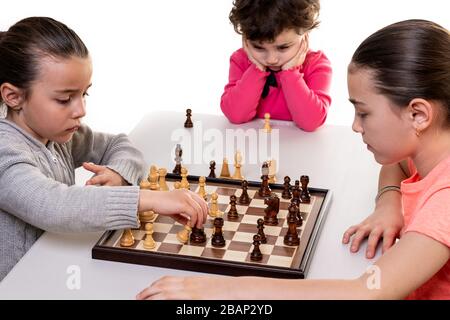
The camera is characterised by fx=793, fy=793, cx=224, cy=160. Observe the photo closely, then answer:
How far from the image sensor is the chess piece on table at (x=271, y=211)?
1.88 metres

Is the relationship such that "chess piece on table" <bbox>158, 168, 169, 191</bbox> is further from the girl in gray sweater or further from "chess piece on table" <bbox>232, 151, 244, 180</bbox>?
"chess piece on table" <bbox>232, 151, 244, 180</bbox>

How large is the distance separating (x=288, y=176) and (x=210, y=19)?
8.74 feet

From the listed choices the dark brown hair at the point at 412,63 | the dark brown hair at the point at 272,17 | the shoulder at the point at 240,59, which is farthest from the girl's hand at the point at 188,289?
the shoulder at the point at 240,59

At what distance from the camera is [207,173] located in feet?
7.24

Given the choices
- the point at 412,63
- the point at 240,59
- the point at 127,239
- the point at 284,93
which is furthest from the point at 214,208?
the point at 240,59

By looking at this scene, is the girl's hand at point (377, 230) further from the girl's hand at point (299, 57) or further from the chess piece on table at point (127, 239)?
the girl's hand at point (299, 57)

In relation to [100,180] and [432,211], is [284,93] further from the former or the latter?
[432,211]

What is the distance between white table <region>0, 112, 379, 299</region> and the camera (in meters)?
1.66

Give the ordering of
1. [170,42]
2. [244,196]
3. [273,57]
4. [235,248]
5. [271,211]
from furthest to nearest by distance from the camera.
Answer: [170,42]
[273,57]
[244,196]
[271,211]
[235,248]

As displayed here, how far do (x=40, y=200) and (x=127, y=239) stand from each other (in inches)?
8.7

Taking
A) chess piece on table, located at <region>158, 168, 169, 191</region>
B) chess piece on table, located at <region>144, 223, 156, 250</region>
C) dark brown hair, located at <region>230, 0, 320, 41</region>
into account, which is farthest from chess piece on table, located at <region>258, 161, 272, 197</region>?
dark brown hair, located at <region>230, 0, 320, 41</region>

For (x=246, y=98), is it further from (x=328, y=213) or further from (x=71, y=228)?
(x=71, y=228)
